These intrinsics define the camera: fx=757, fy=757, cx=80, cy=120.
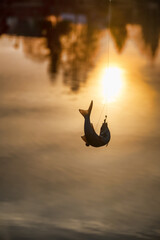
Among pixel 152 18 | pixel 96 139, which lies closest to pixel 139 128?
pixel 152 18

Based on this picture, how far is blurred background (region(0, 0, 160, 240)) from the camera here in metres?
60.5

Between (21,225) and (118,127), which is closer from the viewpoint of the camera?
(118,127)

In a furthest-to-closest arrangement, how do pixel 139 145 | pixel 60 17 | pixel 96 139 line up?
1. pixel 139 145
2. pixel 60 17
3. pixel 96 139

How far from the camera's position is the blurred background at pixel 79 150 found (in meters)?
60.5

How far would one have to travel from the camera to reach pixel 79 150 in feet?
205

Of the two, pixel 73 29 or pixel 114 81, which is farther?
pixel 114 81

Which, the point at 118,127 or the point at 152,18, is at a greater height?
the point at 152,18

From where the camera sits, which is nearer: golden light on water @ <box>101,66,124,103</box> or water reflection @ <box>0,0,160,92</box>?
water reflection @ <box>0,0,160,92</box>

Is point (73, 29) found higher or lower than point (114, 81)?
lower

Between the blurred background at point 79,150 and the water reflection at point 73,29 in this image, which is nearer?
the water reflection at point 73,29

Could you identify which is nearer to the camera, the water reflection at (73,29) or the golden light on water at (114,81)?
the water reflection at (73,29)

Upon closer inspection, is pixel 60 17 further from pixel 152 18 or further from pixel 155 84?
pixel 155 84

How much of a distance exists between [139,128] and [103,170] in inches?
199

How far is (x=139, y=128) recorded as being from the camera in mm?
65812
